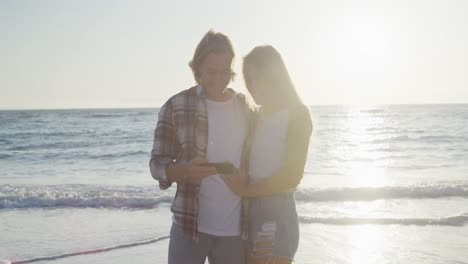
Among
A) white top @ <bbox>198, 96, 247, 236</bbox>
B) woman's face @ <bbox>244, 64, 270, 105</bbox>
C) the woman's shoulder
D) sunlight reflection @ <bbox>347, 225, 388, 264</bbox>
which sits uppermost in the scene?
woman's face @ <bbox>244, 64, 270, 105</bbox>

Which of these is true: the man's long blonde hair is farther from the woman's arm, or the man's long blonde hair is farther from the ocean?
the ocean

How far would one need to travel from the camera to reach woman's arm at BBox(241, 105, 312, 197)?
8.46 ft

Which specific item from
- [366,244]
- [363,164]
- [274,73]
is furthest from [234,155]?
[363,164]

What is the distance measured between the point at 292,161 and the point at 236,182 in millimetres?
288

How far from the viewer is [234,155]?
275 centimetres

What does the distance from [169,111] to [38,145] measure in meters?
26.0

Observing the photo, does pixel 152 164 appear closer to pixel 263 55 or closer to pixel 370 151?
pixel 263 55

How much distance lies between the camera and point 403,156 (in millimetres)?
21875

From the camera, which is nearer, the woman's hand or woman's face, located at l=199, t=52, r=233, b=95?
the woman's hand

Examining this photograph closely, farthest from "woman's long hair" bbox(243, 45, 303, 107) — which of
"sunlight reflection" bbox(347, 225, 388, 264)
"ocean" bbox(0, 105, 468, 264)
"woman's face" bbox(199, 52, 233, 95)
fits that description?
"sunlight reflection" bbox(347, 225, 388, 264)

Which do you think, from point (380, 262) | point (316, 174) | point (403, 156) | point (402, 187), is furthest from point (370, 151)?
point (380, 262)

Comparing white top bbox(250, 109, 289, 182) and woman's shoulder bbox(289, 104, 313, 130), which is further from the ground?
woman's shoulder bbox(289, 104, 313, 130)

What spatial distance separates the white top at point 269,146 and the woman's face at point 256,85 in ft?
0.34

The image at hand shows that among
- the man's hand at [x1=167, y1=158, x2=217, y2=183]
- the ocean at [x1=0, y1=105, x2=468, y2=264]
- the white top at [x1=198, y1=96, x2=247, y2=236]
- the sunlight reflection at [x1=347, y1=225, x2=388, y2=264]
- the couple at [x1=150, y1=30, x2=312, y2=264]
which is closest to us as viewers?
the man's hand at [x1=167, y1=158, x2=217, y2=183]
